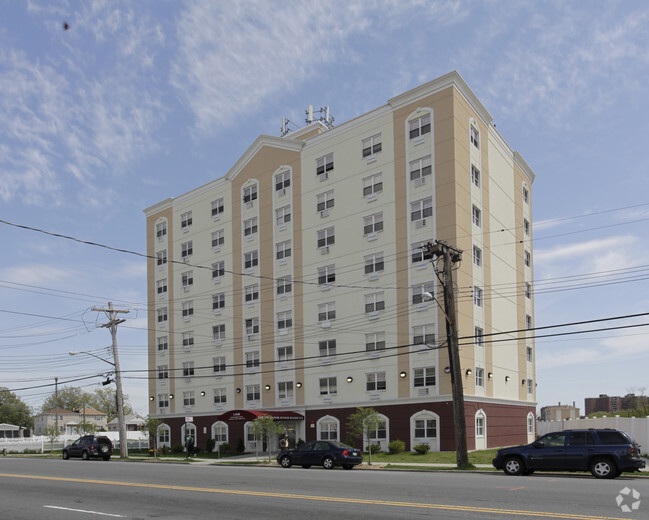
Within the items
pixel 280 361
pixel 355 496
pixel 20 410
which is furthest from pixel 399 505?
pixel 20 410

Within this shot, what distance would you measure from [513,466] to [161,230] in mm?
48351

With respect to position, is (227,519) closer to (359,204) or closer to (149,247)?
(359,204)

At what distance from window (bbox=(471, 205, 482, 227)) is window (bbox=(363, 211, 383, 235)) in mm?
6252

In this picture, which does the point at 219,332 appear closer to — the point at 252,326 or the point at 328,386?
the point at 252,326

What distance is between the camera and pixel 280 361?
5206 centimetres

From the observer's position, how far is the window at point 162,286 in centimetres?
6394

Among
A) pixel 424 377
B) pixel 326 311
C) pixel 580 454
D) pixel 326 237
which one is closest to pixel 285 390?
pixel 326 311

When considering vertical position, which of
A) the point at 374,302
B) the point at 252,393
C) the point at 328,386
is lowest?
the point at 252,393

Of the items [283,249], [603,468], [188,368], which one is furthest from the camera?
[188,368]

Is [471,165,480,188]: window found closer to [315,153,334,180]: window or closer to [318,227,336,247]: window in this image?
[315,153,334,180]: window

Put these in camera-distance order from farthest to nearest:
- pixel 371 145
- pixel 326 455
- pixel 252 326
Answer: pixel 252 326 < pixel 371 145 < pixel 326 455

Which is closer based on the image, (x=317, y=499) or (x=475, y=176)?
(x=317, y=499)

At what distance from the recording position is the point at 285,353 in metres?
51.9

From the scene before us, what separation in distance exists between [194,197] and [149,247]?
7784mm
